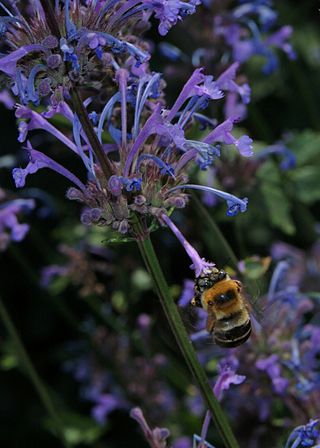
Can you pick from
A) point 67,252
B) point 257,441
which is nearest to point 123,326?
point 67,252

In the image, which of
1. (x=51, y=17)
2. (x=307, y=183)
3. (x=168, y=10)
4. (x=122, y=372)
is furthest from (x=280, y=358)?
(x=51, y=17)

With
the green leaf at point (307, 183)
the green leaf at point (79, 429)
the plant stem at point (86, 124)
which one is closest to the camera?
the plant stem at point (86, 124)

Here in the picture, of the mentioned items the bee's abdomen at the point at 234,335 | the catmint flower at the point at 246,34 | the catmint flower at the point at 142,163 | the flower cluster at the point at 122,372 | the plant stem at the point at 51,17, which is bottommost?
the flower cluster at the point at 122,372

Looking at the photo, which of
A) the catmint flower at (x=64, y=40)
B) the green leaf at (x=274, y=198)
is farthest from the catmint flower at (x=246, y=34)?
the catmint flower at (x=64, y=40)

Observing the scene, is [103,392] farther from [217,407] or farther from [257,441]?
[217,407]

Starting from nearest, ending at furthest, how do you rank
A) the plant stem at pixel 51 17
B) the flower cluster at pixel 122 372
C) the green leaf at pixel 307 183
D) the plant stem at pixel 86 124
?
1. the plant stem at pixel 51 17
2. the plant stem at pixel 86 124
3. the flower cluster at pixel 122 372
4. the green leaf at pixel 307 183

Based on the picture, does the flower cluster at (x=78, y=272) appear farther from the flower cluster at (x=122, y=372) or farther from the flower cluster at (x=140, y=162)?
the flower cluster at (x=140, y=162)

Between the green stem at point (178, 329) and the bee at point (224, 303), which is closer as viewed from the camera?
the green stem at point (178, 329)

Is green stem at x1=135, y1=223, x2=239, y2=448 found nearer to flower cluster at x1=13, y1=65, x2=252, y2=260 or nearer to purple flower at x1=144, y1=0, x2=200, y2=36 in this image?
flower cluster at x1=13, y1=65, x2=252, y2=260

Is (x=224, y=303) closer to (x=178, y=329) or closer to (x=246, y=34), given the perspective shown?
(x=178, y=329)
